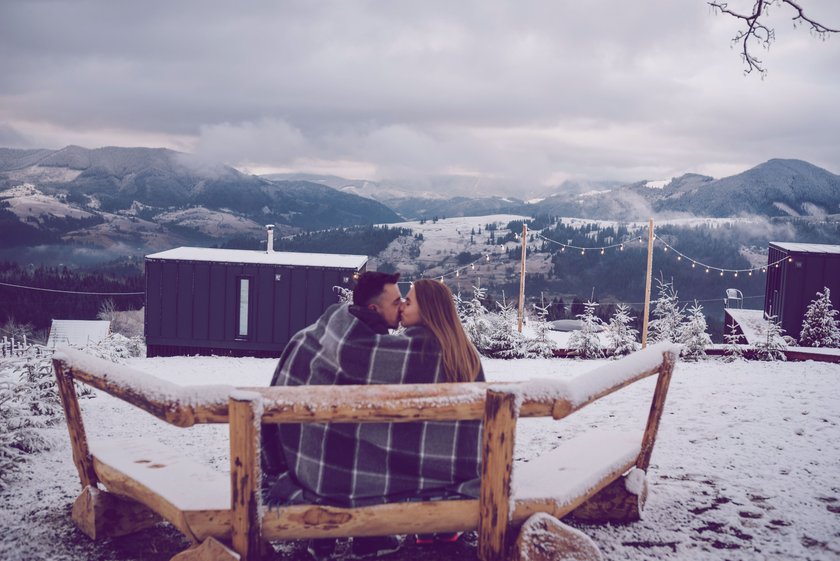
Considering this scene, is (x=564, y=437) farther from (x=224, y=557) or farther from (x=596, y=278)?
(x=596, y=278)

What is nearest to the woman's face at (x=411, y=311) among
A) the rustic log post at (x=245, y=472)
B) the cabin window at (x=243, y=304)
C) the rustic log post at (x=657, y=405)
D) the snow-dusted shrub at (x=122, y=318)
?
the rustic log post at (x=245, y=472)

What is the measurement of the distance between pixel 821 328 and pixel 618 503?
13.5 m

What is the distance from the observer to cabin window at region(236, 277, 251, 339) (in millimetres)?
19625

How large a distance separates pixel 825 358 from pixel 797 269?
31.0 ft

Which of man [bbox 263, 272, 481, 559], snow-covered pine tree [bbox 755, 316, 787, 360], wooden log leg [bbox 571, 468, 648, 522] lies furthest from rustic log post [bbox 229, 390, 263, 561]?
snow-covered pine tree [bbox 755, 316, 787, 360]

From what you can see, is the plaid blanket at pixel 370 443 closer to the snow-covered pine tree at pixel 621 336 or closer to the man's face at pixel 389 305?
the man's face at pixel 389 305

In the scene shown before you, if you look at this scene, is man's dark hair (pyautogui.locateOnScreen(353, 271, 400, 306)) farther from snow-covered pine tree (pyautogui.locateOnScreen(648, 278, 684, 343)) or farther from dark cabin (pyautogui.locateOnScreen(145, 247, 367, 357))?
dark cabin (pyautogui.locateOnScreen(145, 247, 367, 357))

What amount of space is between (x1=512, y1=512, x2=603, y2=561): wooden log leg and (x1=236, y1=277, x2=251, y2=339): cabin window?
702 inches

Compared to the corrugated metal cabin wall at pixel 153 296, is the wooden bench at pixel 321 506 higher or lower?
higher

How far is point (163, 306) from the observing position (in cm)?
1972

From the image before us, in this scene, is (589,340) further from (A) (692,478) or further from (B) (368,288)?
(B) (368,288)

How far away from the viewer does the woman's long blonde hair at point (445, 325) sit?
306 centimetres

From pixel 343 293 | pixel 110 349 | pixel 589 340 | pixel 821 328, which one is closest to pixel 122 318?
pixel 343 293

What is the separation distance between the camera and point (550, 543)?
Answer: 2760mm
